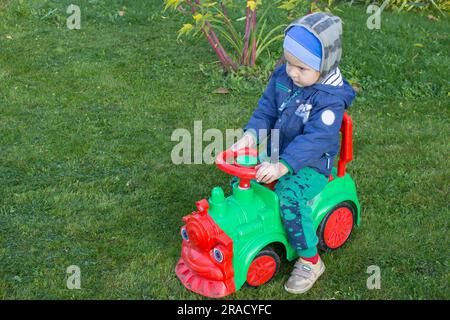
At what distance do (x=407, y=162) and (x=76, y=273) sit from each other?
2.33 m

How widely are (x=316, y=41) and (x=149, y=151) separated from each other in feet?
6.18

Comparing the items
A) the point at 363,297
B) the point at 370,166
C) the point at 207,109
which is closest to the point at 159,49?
the point at 207,109

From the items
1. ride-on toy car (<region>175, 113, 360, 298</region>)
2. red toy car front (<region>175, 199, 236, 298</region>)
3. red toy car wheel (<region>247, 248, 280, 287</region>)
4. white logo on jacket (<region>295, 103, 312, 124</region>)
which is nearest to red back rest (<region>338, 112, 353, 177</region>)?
ride-on toy car (<region>175, 113, 360, 298</region>)

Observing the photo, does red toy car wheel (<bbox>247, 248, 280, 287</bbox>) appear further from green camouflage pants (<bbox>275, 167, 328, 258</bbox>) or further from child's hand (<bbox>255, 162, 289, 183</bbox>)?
child's hand (<bbox>255, 162, 289, 183</bbox>)

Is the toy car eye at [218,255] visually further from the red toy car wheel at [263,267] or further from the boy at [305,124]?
the boy at [305,124]

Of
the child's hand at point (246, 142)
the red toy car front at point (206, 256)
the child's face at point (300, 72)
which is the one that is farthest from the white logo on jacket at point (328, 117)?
the red toy car front at point (206, 256)

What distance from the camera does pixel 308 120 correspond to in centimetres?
305

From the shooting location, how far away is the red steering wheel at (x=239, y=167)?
9.55 ft

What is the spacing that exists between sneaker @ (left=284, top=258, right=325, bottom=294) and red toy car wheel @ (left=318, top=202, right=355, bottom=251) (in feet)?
0.64

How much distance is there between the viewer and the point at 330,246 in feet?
11.1

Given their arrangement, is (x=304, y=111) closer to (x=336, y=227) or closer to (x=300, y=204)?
(x=300, y=204)

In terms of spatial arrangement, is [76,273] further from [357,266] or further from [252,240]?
[357,266]

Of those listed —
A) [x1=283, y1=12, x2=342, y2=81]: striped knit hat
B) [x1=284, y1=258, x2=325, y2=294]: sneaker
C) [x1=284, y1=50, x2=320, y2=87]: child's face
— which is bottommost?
[x1=284, y1=258, x2=325, y2=294]: sneaker

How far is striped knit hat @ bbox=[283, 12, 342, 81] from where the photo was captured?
2.87m
